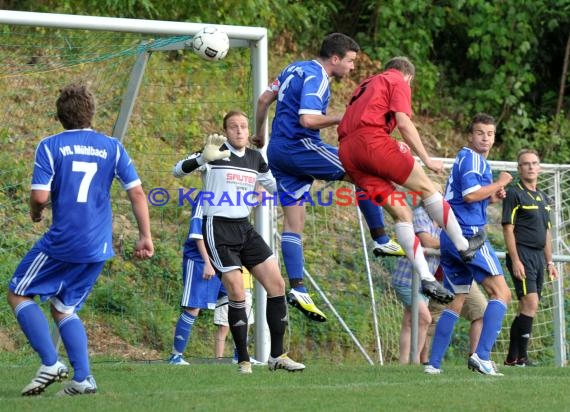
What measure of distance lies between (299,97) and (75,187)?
2.47 metres

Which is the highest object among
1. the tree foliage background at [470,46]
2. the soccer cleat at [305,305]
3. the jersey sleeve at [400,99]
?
the tree foliage background at [470,46]

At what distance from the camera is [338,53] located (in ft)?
29.4

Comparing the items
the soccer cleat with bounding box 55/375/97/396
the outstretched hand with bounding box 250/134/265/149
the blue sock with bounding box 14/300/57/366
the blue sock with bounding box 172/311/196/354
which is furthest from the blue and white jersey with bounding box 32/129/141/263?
the blue sock with bounding box 172/311/196/354

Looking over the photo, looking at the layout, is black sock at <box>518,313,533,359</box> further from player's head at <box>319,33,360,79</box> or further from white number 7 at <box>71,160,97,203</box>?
white number 7 at <box>71,160,97,203</box>

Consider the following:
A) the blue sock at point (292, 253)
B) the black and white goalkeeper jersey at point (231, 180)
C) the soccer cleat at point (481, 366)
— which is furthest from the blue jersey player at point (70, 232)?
the soccer cleat at point (481, 366)

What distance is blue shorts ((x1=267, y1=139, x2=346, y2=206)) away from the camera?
8.86 metres

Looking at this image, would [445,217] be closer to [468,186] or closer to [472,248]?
[472,248]

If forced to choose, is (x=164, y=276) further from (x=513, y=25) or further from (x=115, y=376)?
(x=513, y=25)

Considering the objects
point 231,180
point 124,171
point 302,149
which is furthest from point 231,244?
point 124,171

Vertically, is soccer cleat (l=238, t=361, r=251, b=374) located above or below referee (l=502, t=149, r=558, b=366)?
below

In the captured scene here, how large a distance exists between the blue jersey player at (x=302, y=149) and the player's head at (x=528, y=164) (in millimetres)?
→ 2199

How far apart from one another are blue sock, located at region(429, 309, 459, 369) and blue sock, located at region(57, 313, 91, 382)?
10.1ft

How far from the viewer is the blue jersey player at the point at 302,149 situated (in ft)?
28.7

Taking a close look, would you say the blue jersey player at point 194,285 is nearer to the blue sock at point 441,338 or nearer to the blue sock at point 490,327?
the blue sock at point 441,338
